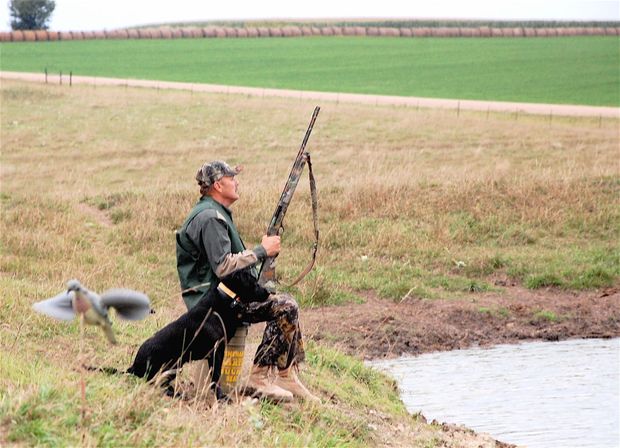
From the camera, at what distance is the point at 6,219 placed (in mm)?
17312

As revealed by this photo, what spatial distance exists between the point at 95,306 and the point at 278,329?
2.71m

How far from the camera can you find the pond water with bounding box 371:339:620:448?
1019 centimetres

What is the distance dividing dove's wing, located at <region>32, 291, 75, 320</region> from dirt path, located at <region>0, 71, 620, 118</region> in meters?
34.1

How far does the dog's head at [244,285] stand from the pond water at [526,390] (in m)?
3.34

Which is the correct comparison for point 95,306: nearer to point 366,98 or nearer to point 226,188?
point 226,188

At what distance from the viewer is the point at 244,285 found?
24.9 ft

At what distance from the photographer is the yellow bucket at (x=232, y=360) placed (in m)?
7.94

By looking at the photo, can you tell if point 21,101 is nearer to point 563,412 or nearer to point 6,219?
point 6,219

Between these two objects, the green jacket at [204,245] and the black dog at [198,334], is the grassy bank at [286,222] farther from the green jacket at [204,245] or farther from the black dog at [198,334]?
the green jacket at [204,245]

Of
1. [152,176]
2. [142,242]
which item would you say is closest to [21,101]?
[152,176]

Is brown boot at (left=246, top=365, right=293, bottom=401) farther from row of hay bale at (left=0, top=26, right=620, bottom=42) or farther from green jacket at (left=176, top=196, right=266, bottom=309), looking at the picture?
row of hay bale at (left=0, top=26, right=620, bottom=42)

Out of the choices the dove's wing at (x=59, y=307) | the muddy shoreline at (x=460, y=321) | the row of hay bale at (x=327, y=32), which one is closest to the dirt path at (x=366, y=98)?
the muddy shoreline at (x=460, y=321)

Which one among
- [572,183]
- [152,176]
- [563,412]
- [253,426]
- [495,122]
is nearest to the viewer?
[253,426]

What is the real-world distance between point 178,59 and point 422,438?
214 feet
